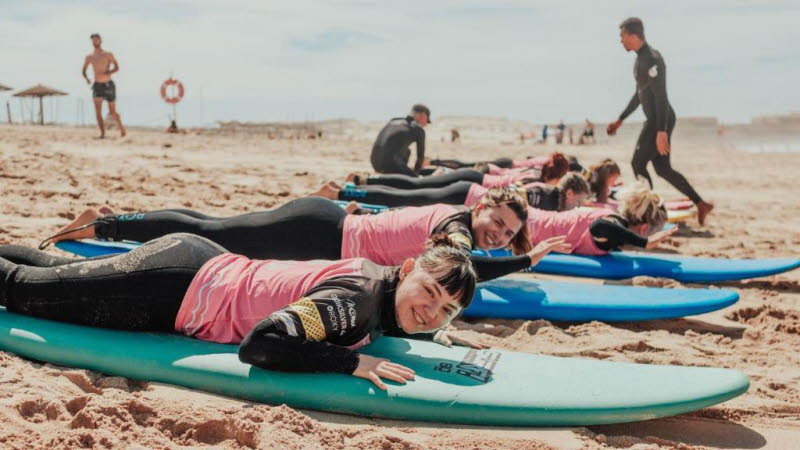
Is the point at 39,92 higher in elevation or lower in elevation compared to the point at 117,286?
higher

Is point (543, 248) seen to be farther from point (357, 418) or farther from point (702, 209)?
point (702, 209)

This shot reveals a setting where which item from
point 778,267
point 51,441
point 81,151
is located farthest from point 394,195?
point 81,151

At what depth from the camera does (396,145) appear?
721 centimetres

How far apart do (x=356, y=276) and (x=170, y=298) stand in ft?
2.52

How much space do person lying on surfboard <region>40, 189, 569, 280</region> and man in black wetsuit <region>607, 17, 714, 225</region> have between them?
11.4 ft

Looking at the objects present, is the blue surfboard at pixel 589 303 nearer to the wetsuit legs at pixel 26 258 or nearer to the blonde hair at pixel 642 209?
the blonde hair at pixel 642 209

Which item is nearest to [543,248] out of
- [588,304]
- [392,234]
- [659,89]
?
[588,304]

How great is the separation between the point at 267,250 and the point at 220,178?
15.6 ft

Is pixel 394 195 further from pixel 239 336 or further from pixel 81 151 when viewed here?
pixel 81 151

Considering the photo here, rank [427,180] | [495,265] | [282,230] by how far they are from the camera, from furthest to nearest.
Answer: [427,180] < [282,230] < [495,265]

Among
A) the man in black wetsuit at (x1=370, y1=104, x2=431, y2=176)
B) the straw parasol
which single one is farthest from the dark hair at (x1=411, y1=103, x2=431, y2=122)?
the straw parasol

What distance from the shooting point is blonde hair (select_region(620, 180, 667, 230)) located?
490 centimetres

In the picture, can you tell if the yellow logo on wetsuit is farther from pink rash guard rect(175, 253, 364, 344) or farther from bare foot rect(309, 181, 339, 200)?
bare foot rect(309, 181, 339, 200)

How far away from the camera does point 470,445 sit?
7.30ft
